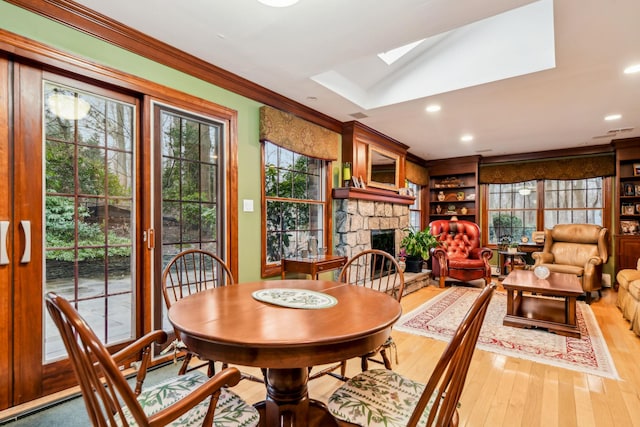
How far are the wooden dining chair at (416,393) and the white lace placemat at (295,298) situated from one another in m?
0.36

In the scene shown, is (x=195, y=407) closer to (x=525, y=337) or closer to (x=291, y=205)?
(x=291, y=205)

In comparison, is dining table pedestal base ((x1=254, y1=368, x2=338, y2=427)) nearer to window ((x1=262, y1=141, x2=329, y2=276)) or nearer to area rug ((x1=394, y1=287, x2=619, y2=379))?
window ((x1=262, y1=141, x2=329, y2=276))

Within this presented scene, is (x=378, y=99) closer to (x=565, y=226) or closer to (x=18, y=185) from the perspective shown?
(x=18, y=185)

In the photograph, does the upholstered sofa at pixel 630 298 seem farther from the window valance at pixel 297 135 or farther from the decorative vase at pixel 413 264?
the window valance at pixel 297 135

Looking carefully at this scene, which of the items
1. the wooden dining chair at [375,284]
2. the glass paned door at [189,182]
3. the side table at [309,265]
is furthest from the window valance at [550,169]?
the glass paned door at [189,182]

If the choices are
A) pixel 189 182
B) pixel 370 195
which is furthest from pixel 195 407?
pixel 370 195

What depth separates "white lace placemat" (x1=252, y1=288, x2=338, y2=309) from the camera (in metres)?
1.54

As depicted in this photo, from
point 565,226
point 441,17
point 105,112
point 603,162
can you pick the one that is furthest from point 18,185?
point 603,162

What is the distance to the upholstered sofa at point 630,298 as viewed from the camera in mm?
3145

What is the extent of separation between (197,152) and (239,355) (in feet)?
7.24

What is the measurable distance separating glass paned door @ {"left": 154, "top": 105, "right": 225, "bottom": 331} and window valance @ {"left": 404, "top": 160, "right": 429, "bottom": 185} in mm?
4104

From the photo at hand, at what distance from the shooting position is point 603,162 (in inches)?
230

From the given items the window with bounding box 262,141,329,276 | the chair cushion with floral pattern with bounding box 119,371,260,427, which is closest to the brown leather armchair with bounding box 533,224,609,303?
the window with bounding box 262,141,329,276

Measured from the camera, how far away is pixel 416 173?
271 inches
